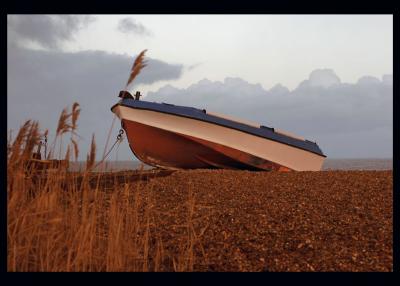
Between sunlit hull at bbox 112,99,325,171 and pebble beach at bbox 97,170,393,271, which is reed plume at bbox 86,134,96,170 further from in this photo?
sunlit hull at bbox 112,99,325,171

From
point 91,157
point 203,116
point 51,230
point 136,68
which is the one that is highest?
point 203,116

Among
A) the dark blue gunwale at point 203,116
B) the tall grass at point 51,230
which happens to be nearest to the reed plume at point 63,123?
the tall grass at point 51,230

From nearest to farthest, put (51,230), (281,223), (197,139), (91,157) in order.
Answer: (91,157) → (51,230) → (281,223) → (197,139)

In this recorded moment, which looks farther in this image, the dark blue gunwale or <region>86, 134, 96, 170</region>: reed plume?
the dark blue gunwale

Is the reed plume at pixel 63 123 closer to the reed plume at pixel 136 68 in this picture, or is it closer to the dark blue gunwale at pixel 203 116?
the reed plume at pixel 136 68

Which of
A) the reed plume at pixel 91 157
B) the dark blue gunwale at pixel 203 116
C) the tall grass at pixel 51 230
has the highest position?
the dark blue gunwale at pixel 203 116

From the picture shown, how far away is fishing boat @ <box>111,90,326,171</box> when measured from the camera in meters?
11.9

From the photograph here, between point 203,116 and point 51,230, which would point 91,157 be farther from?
point 203,116

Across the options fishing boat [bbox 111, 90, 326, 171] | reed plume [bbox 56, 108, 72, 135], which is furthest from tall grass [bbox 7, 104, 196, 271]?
fishing boat [bbox 111, 90, 326, 171]

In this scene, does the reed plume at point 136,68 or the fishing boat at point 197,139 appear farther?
the fishing boat at point 197,139

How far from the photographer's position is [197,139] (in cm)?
1214

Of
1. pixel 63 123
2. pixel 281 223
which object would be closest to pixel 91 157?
pixel 63 123

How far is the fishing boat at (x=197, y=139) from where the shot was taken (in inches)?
467
